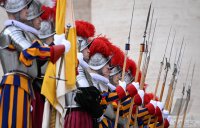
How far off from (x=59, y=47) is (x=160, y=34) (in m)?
6.87

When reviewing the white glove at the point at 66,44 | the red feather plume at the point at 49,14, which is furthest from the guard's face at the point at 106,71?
the white glove at the point at 66,44

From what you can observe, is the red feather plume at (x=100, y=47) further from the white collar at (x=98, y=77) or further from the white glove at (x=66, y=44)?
the white glove at (x=66, y=44)

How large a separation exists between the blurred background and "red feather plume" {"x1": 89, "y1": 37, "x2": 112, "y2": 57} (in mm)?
4325

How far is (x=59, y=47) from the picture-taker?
7332mm

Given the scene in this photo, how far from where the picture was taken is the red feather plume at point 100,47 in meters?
9.23

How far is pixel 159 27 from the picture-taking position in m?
14.1

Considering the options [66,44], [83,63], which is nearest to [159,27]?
[83,63]

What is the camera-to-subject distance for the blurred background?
13883 mm

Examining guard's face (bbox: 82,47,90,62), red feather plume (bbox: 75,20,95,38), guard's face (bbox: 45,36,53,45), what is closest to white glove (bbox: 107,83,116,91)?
guard's face (bbox: 82,47,90,62)

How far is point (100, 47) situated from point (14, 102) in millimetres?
2085

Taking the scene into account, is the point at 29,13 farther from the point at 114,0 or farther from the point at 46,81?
the point at 114,0

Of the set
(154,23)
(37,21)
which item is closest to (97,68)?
(37,21)

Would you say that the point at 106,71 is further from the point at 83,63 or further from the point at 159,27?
the point at 159,27

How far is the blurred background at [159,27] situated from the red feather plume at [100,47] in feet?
14.2
